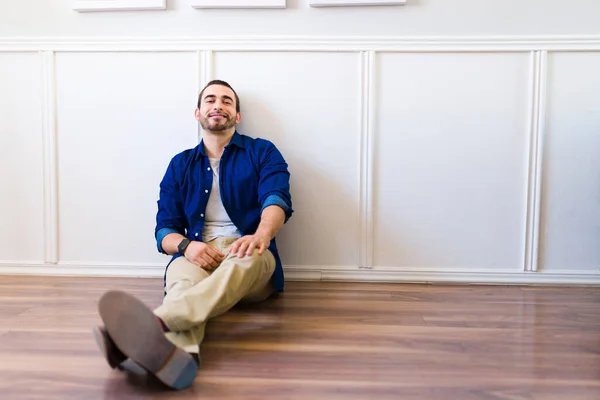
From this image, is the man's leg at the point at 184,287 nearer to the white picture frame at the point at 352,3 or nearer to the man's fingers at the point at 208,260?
the man's fingers at the point at 208,260

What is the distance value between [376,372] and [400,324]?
0.46 m

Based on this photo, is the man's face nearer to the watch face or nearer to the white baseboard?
the watch face

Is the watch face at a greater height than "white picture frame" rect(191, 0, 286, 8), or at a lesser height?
lesser

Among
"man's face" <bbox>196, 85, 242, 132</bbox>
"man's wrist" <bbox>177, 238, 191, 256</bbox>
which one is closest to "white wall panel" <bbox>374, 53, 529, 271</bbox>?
"man's face" <bbox>196, 85, 242, 132</bbox>

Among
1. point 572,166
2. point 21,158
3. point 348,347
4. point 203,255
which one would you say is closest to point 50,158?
point 21,158

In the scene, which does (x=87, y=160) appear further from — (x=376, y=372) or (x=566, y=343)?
(x=566, y=343)

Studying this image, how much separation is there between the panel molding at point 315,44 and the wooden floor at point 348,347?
49.4 inches

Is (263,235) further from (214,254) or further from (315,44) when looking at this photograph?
(315,44)

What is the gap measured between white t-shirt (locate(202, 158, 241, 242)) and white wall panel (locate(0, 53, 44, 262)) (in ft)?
3.43

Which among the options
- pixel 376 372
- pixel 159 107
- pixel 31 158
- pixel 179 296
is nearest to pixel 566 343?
pixel 376 372

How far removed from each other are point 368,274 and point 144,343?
4.86 ft

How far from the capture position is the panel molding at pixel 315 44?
2.30m

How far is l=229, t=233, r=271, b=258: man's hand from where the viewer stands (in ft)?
5.85

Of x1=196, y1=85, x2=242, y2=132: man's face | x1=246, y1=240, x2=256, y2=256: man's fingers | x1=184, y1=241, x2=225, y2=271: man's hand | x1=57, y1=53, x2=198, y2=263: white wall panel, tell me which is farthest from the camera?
x1=57, y1=53, x2=198, y2=263: white wall panel
